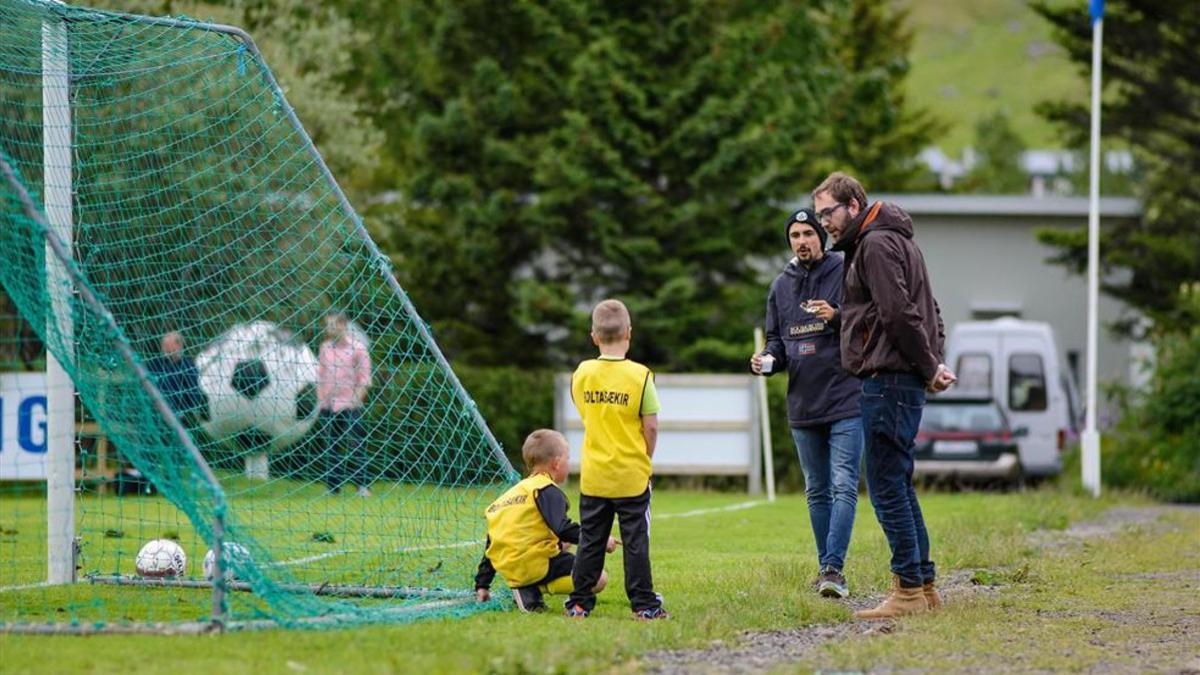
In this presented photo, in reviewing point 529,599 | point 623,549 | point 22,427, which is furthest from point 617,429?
point 22,427

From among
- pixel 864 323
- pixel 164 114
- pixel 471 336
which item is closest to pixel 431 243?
pixel 471 336

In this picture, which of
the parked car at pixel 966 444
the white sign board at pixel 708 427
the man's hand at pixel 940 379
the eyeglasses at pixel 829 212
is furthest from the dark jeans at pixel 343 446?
the parked car at pixel 966 444

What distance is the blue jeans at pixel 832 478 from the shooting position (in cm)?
924

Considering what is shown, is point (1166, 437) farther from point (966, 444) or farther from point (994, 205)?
point (994, 205)

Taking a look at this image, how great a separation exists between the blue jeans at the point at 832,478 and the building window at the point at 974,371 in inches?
717

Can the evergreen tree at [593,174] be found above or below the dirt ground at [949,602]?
above

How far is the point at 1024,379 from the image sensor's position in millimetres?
27422

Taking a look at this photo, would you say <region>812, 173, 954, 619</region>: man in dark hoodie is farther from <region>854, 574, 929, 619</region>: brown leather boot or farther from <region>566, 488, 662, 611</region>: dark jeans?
<region>566, 488, 662, 611</region>: dark jeans

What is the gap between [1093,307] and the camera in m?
21.2

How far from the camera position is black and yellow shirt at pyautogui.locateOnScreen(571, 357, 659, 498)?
8312mm

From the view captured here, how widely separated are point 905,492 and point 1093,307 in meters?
13.3

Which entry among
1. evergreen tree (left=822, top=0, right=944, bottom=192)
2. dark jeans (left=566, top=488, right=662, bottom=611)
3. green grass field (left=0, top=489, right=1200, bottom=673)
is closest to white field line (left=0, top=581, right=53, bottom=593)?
green grass field (left=0, top=489, right=1200, bottom=673)

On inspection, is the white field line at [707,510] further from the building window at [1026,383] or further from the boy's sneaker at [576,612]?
the building window at [1026,383]

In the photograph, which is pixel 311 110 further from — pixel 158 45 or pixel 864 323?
pixel 864 323
